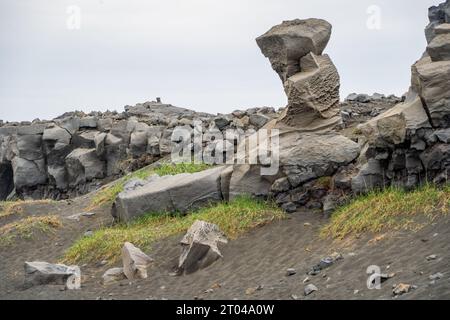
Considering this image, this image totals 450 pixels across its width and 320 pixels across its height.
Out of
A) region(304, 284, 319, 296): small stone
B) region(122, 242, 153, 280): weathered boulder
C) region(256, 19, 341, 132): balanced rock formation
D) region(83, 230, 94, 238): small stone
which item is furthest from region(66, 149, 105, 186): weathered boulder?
region(304, 284, 319, 296): small stone

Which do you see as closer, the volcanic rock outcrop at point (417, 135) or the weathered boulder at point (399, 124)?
the volcanic rock outcrop at point (417, 135)

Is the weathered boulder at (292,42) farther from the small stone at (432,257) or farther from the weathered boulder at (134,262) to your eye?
the small stone at (432,257)

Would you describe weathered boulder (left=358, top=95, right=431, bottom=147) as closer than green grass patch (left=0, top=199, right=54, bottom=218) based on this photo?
Yes

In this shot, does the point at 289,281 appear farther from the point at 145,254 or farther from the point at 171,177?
the point at 171,177

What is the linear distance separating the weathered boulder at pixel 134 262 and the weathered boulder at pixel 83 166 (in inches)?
568

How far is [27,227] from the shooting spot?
1702 cm

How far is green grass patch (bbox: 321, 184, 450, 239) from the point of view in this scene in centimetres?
1108

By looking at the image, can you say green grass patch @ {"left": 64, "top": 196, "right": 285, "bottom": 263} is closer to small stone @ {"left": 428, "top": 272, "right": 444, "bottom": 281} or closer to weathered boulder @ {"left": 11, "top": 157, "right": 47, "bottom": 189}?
small stone @ {"left": 428, "top": 272, "right": 444, "bottom": 281}

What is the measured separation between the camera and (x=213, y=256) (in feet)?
41.8

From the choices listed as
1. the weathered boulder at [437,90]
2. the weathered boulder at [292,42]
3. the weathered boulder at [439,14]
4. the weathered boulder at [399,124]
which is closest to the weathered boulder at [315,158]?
the weathered boulder at [399,124]

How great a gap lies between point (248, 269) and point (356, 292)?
3247 millimetres

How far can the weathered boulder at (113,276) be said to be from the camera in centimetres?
1291

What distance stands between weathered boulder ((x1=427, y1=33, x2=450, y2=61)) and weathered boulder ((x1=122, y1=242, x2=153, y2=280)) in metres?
7.22

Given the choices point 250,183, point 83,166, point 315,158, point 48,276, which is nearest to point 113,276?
point 48,276
